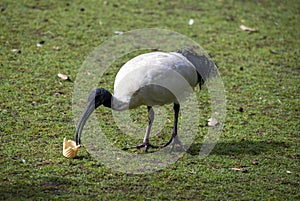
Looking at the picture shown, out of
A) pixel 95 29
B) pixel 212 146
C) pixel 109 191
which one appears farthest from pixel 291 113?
pixel 95 29

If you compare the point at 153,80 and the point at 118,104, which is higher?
the point at 153,80

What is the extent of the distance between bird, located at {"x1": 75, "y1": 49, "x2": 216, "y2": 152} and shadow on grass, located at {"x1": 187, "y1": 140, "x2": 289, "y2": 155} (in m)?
0.35

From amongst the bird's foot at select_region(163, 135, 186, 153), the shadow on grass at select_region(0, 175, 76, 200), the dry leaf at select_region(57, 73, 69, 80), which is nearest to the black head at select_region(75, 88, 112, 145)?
the shadow on grass at select_region(0, 175, 76, 200)

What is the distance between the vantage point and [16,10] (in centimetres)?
1204

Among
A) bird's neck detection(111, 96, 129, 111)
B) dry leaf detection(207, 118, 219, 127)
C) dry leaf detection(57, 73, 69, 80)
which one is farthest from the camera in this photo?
dry leaf detection(57, 73, 69, 80)

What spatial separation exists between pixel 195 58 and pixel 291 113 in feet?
7.01

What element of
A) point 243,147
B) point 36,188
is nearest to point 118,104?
point 36,188

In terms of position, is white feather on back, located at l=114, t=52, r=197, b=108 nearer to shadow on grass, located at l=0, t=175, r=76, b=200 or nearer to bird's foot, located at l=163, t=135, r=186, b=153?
bird's foot, located at l=163, t=135, r=186, b=153

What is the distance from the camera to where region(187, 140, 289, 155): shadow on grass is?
23.4 ft

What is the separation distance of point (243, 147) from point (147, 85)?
1699 mm

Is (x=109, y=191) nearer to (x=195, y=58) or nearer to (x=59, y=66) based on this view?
(x=195, y=58)

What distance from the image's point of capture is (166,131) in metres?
7.80

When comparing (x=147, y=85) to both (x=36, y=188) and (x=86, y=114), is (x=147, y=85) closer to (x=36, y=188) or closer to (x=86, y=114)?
(x=86, y=114)

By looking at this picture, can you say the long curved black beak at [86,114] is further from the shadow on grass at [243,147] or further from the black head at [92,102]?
the shadow on grass at [243,147]
